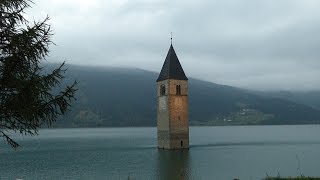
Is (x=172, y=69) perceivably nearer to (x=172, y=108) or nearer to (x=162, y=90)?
(x=162, y=90)

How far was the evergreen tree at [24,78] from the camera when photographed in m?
11.2

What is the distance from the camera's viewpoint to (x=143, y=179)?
38.8 m

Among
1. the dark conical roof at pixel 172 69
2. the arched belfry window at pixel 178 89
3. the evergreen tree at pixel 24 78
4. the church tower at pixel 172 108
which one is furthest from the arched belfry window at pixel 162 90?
the evergreen tree at pixel 24 78

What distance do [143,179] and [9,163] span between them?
906 inches

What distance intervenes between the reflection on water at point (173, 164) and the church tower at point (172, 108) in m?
2.25

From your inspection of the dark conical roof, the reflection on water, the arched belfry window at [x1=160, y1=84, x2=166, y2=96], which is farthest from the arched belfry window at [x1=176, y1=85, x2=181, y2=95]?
the reflection on water

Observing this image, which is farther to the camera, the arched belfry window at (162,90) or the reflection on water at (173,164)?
the arched belfry window at (162,90)

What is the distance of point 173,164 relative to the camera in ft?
165

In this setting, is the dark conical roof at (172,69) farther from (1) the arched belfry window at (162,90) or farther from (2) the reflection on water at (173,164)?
(2) the reflection on water at (173,164)

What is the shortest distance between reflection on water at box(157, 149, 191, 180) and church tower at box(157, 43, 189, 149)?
225 centimetres

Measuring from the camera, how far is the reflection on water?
135ft

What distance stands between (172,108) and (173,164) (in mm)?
19846

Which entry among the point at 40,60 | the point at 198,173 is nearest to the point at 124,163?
the point at 198,173

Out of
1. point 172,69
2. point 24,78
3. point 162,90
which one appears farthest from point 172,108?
point 24,78
